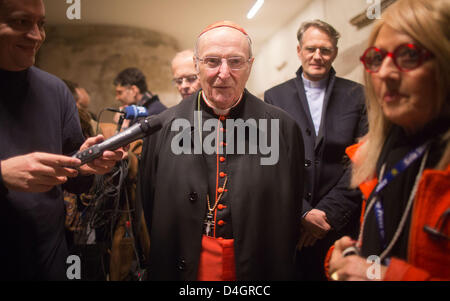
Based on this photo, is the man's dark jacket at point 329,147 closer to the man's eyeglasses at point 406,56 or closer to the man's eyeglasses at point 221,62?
the man's eyeglasses at point 221,62

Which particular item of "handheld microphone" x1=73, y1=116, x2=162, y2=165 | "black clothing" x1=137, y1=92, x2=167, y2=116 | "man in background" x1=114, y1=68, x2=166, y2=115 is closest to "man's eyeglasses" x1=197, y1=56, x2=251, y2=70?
"handheld microphone" x1=73, y1=116, x2=162, y2=165

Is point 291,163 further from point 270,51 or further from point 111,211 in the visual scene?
point 111,211

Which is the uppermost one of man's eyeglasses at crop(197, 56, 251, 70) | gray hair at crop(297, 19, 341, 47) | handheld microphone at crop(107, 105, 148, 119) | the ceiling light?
the ceiling light

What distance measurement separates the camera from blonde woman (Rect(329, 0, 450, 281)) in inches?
28.6

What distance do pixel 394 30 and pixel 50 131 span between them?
1203mm

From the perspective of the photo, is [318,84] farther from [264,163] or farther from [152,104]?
[152,104]

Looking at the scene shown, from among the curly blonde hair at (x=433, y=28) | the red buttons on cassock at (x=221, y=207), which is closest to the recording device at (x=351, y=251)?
the curly blonde hair at (x=433, y=28)

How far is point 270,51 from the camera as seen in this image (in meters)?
1.78

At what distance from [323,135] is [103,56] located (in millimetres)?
2480

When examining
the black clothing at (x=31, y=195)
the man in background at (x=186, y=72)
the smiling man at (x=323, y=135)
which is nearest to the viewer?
the black clothing at (x=31, y=195)

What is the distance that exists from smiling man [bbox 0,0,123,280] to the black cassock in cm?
27

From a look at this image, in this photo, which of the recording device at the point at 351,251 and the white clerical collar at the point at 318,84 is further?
the white clerical collar at the point at 318,84

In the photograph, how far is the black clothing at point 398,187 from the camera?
2.57 ft

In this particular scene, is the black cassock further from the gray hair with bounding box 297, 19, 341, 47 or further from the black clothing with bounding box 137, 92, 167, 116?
the black clothing with bounding box 137, 92, 167, 116
